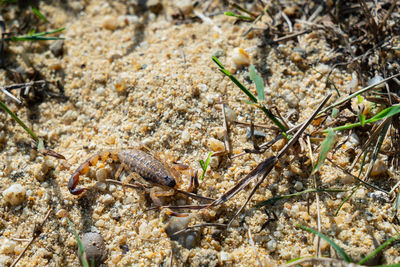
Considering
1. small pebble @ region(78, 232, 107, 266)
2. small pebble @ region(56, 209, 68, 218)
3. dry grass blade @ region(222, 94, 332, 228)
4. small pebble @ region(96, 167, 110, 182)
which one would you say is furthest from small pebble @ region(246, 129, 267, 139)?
small pebble @ region(56, 209, 68, 218)

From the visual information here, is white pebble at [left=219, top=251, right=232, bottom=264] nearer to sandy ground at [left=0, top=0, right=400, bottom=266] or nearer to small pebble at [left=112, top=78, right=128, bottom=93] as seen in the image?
sandy ground at [left=0, top=0, right=400, bottom=266]

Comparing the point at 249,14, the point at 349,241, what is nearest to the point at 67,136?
the point at 249,14

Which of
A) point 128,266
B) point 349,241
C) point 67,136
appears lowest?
point 128,266

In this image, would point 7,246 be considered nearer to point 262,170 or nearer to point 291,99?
point 262,170

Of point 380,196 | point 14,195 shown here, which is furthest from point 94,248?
point 380,196

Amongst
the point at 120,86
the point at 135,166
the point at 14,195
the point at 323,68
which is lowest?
the point at 14,195

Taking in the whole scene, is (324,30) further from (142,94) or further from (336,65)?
(142,94)
